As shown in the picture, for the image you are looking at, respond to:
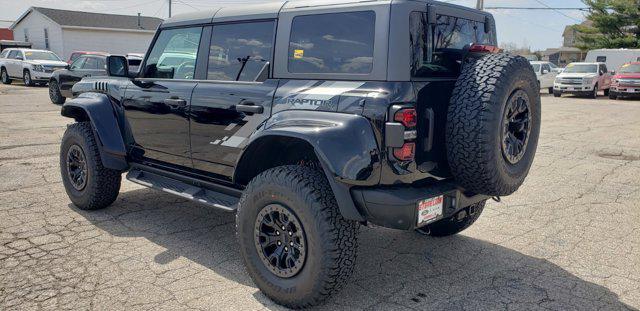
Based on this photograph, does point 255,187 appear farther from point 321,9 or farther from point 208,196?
point 321,9

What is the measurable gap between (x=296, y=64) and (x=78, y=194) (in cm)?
291

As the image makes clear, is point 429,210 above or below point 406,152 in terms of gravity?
below

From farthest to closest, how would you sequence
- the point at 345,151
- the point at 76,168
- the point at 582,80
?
1. the point at 582,80
2. the point at 76,168
3. the point at 345,151

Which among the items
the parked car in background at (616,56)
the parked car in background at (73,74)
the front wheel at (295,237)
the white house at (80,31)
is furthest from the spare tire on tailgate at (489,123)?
the white house at (80,31)

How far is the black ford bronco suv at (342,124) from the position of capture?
9.27ft

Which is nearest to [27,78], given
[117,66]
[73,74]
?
[73,74]

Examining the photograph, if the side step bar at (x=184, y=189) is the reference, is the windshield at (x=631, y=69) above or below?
above

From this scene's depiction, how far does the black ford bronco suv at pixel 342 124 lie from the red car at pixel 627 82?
21.0m

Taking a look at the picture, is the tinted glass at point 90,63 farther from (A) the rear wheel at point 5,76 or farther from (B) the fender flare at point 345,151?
(B) the fender flare at point 345,151

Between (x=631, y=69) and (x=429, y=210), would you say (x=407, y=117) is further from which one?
(x=631, y=69)

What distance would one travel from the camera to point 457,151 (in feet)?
9.54

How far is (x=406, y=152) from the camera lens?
2848 mm

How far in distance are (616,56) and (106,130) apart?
3137 centimetres

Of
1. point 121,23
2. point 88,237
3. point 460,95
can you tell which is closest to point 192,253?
A: point 88,237
